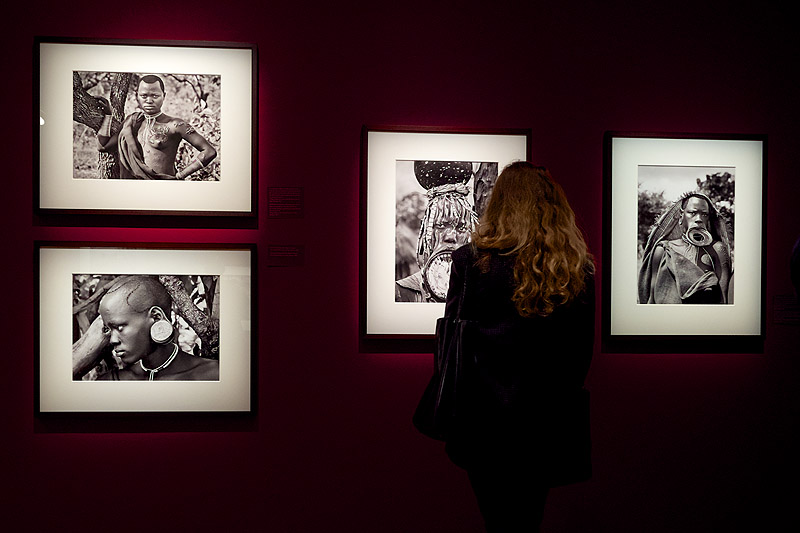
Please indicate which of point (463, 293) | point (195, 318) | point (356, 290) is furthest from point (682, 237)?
point (195, 318)

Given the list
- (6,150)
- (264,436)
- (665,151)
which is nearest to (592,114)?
(665,151)

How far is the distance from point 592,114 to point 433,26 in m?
0.86

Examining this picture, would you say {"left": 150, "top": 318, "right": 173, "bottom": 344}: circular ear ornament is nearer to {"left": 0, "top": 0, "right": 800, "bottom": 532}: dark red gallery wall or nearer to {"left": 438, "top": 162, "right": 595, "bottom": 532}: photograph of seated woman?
{"left": 0, "top": 0, "right": 800, "bottom": 532}: dark red gallery wall

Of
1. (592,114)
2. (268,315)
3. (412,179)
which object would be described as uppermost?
(592,114)

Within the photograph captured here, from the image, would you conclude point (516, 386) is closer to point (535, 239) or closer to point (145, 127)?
point (535, 239)

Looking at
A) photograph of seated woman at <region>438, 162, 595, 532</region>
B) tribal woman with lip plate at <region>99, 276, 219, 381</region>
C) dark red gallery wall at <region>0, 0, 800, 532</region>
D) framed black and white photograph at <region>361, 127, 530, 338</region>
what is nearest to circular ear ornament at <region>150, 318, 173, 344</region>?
tribal woman with lip plate at <region>99, 276, 219, 381</region>

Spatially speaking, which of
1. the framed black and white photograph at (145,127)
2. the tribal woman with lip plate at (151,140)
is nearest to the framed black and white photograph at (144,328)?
the framed black and white photograph at (145,127)

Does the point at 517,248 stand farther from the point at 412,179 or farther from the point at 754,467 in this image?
the point at 754,467

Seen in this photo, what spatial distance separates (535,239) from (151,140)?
1.75m

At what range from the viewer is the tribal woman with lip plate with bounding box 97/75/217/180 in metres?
2.55

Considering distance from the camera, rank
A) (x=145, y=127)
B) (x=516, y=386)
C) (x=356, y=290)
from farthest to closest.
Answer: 1. (x=356, y=290)
2. (x=145, y=127)
3. (x=516, y=386)

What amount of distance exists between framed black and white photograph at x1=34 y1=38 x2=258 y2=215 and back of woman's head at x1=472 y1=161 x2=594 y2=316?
1.17 m

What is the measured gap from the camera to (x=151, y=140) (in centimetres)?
256

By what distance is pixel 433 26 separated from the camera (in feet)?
8.84
